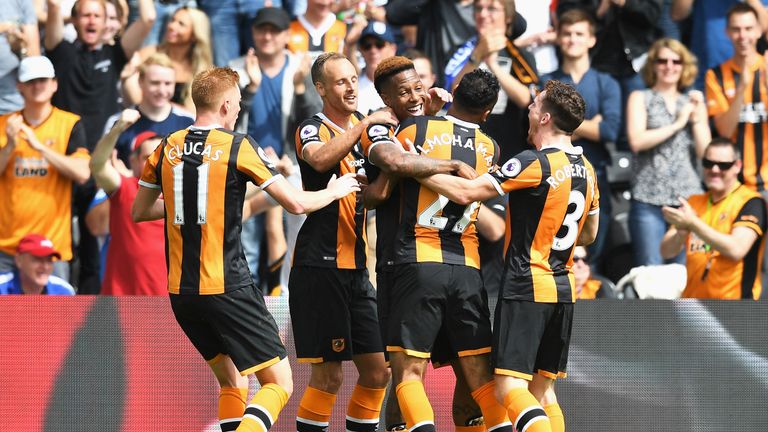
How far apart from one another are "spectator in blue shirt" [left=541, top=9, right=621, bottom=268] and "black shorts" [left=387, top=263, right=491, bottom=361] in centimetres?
415

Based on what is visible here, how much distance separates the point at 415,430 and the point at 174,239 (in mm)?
1845

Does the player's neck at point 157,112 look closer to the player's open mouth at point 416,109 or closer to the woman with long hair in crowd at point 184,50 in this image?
the woman with long hair in crowd at point 184,50

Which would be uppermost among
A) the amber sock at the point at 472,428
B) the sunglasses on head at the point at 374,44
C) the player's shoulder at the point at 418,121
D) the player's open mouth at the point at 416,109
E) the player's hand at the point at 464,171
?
the sunglasses on head at the point at 374,44

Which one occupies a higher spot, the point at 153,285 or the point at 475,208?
the point at 475,208

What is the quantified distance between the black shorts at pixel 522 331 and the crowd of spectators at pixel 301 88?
9.28ft

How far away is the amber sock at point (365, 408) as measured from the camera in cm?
833

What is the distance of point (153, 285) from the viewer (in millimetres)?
10547

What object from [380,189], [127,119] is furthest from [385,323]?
[127,119]

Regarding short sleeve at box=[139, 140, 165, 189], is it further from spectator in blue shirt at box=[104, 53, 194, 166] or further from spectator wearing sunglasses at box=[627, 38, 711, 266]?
spectator wearing sunglasses at box=[627, 38, 711, 266]

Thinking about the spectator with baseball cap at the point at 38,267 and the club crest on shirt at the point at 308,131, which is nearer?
the club crest on shirt at the point at 308,131

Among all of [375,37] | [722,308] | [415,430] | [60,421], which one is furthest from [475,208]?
[375,37]

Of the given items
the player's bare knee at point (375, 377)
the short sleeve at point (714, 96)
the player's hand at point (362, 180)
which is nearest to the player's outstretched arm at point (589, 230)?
the player's hand at point (362, 180)

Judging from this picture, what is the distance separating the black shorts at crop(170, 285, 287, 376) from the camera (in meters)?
7.71

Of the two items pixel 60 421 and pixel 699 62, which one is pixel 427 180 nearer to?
pixel 60 421
